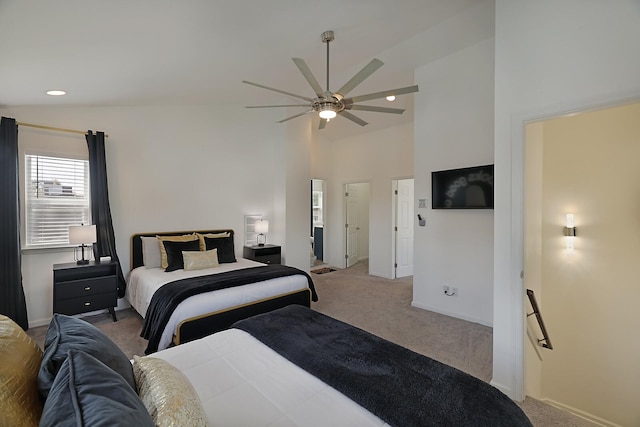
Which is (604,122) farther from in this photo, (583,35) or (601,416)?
(601,416)

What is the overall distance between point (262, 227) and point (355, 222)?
116 inches

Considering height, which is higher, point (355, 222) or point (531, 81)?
point (531, 81)

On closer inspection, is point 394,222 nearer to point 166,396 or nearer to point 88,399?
point 166,396

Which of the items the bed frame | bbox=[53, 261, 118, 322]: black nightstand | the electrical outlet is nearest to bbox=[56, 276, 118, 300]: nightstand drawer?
bbox=[53, 261, 118, 322]: black nightstand

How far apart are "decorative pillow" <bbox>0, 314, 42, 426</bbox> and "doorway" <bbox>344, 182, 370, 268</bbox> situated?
238 inches

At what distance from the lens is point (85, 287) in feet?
10.5

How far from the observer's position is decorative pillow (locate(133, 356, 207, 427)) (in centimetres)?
89

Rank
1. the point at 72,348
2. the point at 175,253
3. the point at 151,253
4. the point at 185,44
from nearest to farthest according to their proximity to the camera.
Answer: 1. the point at 72,348
2. the point at 185,44
3. the point at 175,253
4. the point at 151,253

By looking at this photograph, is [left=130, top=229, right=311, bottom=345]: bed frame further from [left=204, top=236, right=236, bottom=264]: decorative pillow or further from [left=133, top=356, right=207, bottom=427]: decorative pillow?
[left=133, top=356, right=207, bottom=427]: decorative pillow

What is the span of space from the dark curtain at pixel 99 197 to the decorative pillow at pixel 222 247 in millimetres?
1153

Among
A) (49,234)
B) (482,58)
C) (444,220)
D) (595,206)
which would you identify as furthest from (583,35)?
(49,234)

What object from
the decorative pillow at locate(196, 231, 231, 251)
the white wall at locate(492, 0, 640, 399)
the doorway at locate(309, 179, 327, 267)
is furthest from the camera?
the doorway at locate(309, 179, 327, 267)

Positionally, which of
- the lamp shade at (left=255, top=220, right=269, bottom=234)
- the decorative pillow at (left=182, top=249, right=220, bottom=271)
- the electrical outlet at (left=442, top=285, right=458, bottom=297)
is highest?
the lamp shade at (left=255, top=220, right=269, bottom=234)

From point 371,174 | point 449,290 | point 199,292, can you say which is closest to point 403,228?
point 371,174
